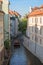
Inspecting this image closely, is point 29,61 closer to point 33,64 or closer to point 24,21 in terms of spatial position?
point 33,64

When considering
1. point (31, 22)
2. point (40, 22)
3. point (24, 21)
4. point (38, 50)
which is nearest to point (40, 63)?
point (38, 50)

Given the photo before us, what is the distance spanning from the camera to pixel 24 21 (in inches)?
3423

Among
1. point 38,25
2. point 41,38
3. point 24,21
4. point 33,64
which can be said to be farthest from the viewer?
point 24,21

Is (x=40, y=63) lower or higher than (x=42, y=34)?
lower

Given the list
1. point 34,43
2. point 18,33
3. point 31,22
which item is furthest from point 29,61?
point 18,33

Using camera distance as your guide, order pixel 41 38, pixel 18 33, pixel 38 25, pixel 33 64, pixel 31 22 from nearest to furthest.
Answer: pixel 33 64
pixel 41 38
pixel 38 25
pixel 31 22
pixel 18 33

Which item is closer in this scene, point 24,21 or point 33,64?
point 33,64

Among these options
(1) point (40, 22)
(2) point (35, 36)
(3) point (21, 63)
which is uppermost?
(1) point (40, 22)

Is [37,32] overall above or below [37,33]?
above

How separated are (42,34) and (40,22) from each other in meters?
3.82

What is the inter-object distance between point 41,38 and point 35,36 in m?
4.86

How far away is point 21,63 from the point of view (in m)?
38.1

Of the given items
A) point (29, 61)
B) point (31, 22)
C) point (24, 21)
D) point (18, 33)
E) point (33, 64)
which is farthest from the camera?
point (18, 33)

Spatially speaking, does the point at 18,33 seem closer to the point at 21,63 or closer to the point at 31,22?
the point at 31,22
